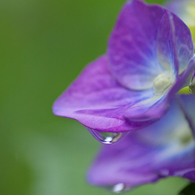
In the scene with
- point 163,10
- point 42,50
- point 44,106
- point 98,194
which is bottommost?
point 98,194

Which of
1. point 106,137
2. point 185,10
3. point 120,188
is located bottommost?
point 120,188

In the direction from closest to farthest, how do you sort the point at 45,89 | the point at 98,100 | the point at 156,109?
the point at 156,109 < the point at 98,100 < the point at 45,89

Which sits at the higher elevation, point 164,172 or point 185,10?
point 185,10

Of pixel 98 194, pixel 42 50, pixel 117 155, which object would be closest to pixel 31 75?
pixel 42 50

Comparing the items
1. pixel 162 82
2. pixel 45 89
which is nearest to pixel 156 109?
pixel 162 82

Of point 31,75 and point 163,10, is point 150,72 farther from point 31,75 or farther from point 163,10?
point 31,75

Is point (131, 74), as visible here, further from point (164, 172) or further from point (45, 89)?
point (45, 89)

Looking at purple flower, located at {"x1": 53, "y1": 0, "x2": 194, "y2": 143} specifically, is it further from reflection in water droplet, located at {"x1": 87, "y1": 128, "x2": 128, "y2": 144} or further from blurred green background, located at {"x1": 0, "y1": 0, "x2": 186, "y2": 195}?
blurred green background, located at {"x1": 0, "y1": 0, "x2": 186, "y2": 195}

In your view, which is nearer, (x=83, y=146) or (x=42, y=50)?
(x=83, y=146)
